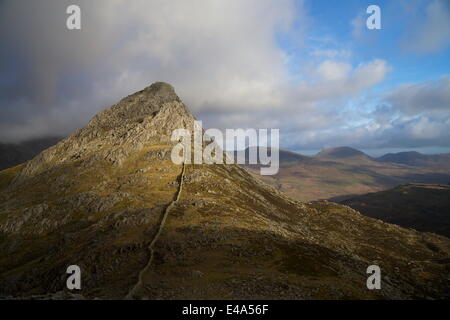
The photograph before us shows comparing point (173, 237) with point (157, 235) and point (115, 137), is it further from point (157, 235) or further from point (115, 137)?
point (115, 137)

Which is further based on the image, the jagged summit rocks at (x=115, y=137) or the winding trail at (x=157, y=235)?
the jagged summit rocks at (x=115, y=137)

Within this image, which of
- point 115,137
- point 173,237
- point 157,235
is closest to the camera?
point 173,237

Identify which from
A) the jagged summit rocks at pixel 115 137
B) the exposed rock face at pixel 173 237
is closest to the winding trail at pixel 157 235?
the exposed rock face at pixel 173 237

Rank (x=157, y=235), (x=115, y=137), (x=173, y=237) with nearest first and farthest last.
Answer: (x=173, y=237)
(x=157, y=235)
(x=115, y=137)

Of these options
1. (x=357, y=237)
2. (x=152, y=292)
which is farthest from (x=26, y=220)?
(x=357, y=237)

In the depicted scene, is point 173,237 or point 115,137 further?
Result: point 115,137

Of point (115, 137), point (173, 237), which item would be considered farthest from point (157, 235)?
point (115, 137)

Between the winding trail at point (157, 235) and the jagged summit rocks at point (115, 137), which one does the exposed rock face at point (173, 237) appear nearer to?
the winding trail at point (157, 235)

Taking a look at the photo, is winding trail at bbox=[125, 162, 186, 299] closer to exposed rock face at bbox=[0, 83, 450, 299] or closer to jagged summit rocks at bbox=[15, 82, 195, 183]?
exposed rock face at bbox=[0, 83, 450, 299]

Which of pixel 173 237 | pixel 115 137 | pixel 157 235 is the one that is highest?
pixel 115 137
